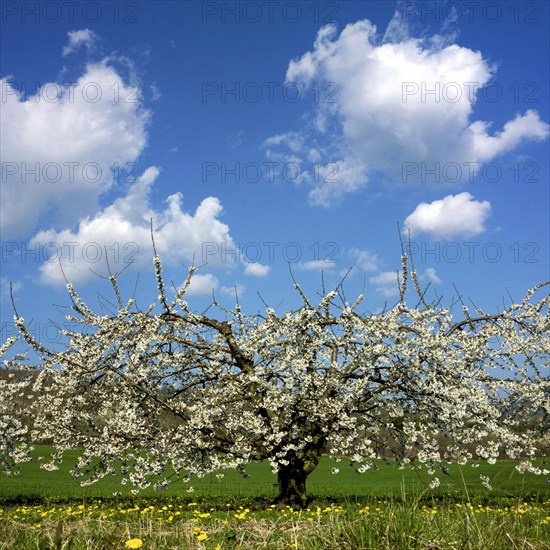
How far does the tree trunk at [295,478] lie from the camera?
500 inches

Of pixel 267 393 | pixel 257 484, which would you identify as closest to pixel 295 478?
pixel 267 393

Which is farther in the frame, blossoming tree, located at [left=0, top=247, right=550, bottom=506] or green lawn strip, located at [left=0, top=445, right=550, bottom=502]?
green lawn strip, located at [left=0, top=445, right=550, bottom=502]

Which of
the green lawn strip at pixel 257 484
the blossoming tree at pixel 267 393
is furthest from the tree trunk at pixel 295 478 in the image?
the green lawn strip at pixel 257 484

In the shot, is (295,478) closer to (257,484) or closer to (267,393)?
(267,393)

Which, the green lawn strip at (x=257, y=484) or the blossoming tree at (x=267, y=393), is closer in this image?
the blossoming tree at (x=267, y=393)

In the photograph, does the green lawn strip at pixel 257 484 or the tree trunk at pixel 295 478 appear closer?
the tree trunk at pixel 295 478

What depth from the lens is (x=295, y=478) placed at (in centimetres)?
1277

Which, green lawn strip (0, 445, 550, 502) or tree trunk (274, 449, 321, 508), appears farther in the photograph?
green lawn strip (0, 445, 550, 502)

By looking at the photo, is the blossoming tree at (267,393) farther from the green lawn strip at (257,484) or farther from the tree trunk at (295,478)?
the green lawn strip at (257,484)

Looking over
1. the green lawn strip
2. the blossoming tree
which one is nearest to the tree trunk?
the blossoming tree

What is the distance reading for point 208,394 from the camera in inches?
517

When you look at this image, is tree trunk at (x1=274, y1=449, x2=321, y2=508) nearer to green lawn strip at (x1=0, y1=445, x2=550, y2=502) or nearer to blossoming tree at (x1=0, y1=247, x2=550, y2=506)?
blossoming tree at (x1=0, y1=247, x2=550, y2=506)

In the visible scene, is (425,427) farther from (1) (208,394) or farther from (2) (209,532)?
(2) (209,532)

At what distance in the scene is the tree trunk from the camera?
41.7ft
